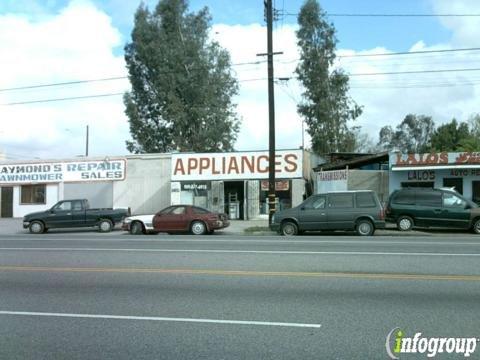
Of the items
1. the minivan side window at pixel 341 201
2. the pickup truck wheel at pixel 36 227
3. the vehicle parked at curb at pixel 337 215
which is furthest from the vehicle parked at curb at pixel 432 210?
the pickup truck wheel at pixel 36 227

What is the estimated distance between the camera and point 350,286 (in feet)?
28.0

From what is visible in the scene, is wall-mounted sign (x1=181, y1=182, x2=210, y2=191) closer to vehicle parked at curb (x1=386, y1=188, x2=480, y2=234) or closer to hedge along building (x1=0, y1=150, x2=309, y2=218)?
hedge along building (x1=0, y1=150, x2=309, y2=218)

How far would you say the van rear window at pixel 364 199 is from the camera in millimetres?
19781

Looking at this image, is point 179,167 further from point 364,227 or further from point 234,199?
point 364,227

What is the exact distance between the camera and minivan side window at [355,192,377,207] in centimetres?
1978

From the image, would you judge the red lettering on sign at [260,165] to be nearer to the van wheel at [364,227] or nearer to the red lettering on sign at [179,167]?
the red lettering on sign at [179,167]

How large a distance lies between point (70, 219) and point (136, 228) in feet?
13.1

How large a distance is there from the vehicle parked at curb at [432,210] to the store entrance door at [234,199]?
10358 millimetres

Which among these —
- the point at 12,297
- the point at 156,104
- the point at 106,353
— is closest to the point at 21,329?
the point at 106,353

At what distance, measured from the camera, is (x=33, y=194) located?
34719mm

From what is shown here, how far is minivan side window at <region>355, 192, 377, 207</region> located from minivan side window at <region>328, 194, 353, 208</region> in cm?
26

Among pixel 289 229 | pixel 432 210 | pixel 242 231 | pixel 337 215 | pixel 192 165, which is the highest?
pixel 192 165

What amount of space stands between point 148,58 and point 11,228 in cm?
2183

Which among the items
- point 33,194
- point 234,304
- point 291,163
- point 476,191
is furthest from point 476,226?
point 33,194
